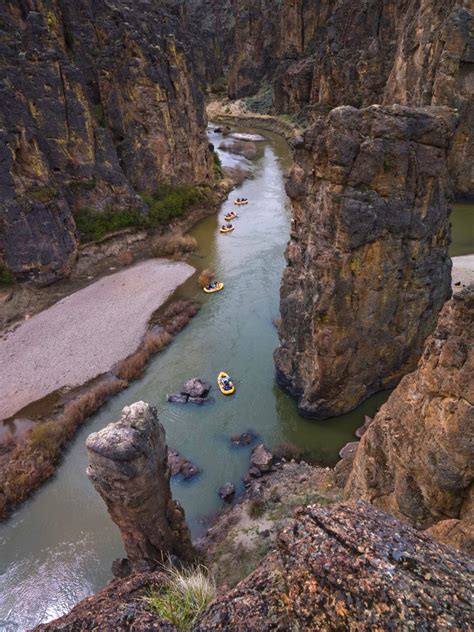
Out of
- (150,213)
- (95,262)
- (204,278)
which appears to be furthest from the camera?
(150,213)

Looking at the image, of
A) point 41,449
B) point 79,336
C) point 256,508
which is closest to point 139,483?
point 256,508

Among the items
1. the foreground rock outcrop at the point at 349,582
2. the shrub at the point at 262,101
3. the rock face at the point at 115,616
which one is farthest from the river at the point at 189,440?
the shrub at the point at 262,101

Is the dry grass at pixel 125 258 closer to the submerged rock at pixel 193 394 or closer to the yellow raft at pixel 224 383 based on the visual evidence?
the submerged rock at pixel 193 394

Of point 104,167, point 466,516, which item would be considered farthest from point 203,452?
point 104,167

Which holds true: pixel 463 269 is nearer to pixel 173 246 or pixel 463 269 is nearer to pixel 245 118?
pixel 173 246

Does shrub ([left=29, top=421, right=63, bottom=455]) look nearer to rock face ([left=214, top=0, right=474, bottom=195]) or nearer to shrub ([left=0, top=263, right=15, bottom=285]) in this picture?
shrub ([left=0, top=263, right=15, bottom=285])

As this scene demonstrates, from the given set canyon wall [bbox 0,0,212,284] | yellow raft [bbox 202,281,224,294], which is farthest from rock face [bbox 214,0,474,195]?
yellow raft [bbox 202,281,224,294]
